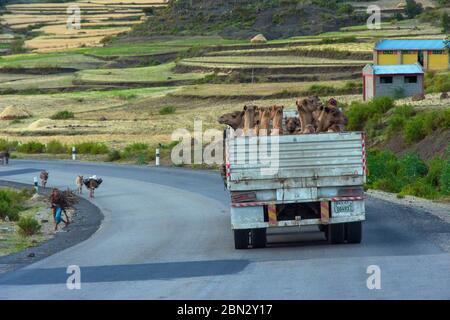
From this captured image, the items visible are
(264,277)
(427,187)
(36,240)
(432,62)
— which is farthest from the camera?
(432,62)

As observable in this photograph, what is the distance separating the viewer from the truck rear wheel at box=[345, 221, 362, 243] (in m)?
21.1

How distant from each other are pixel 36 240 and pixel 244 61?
265ft

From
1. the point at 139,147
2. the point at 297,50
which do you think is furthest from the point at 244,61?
the point at 139,147

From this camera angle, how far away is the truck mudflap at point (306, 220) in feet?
68.2

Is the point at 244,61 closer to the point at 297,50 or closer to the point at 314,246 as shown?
the point at 297,50

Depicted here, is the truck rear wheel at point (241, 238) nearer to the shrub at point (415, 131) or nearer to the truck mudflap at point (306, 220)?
the truck mudflap at point (306, 220)

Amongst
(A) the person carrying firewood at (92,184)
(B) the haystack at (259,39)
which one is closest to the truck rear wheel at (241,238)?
(A) the person carrying firewood at (92,184)

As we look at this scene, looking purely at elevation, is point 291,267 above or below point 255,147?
below

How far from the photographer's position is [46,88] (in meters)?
102

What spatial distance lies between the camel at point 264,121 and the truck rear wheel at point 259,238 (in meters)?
1.84

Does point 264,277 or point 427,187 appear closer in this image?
point 264,277

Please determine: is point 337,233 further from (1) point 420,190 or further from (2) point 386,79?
(2) point 386,79

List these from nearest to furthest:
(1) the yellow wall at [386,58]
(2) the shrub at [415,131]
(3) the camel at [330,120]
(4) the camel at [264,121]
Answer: (4) the camel at [264,121], (3) the camel at [330,120], (2) the shrub at [415,131], (1) the yellow wall at [386,58]
